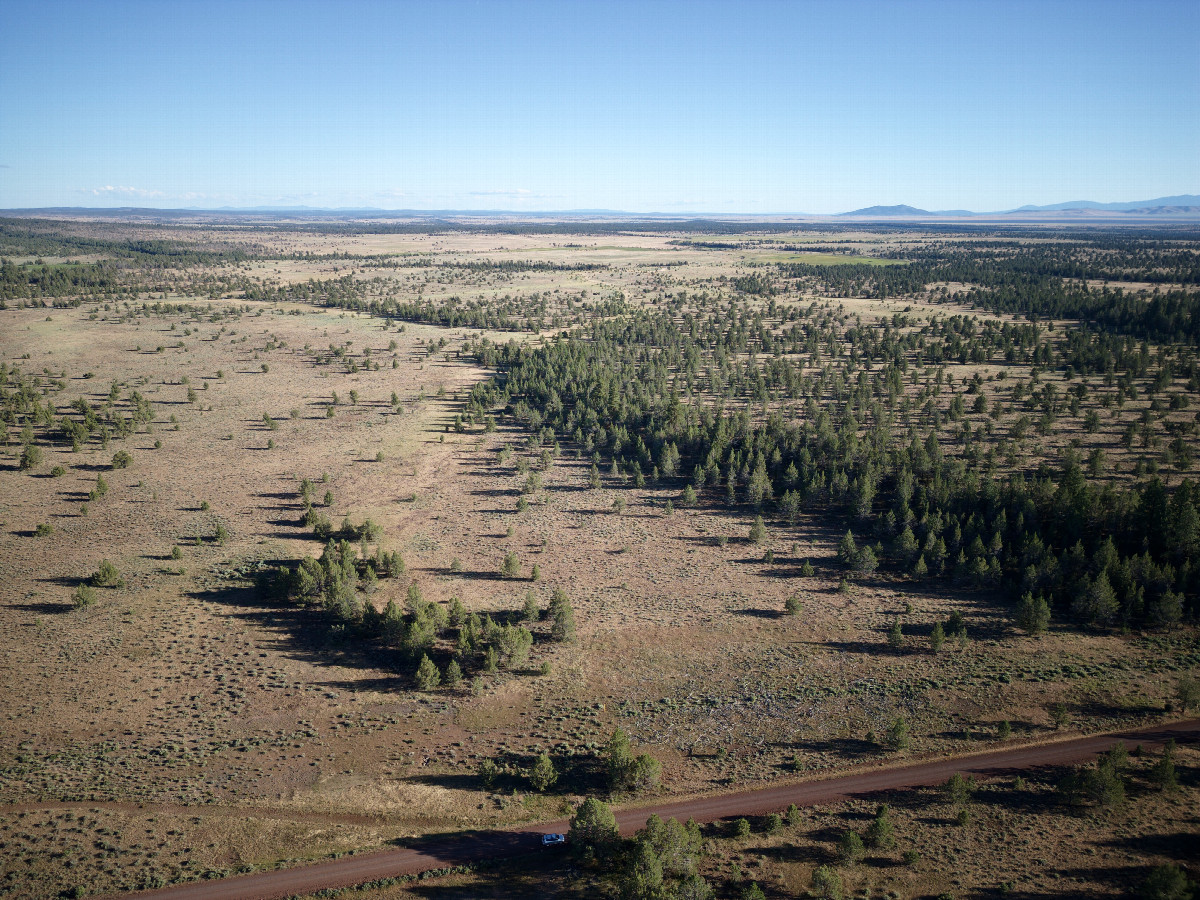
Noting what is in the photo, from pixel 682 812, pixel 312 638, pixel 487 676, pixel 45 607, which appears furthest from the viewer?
pixel 45 607

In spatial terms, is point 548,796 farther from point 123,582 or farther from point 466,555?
point 123,582

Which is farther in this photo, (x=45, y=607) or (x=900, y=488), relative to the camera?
(x=900, y=488)

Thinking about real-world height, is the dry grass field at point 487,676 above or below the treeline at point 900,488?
below

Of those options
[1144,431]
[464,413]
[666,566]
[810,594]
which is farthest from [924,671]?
[464,413]

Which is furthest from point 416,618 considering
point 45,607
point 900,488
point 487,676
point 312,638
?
point 900,488

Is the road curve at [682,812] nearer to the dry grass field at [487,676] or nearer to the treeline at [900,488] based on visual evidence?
the dry grass field at [487,676]

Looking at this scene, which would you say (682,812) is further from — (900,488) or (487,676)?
(900,488)

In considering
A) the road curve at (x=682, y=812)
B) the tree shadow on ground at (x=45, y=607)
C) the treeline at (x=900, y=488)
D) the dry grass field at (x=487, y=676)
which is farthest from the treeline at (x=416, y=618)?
the treeline at (x=900, y=488)

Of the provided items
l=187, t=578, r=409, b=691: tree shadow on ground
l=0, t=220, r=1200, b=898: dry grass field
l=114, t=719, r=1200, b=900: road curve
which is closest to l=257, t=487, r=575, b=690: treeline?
l=187, t=578, r=409, b=691: tree shadow on ground
